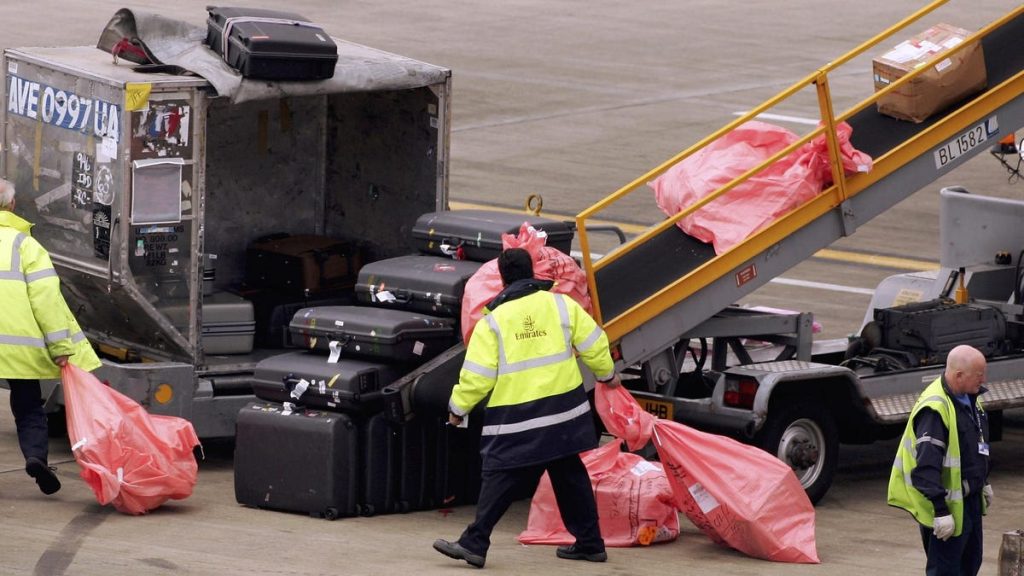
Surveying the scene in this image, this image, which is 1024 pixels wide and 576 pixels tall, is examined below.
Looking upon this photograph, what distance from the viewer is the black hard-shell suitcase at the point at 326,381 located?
933 centimetres

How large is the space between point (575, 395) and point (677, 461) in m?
0.69

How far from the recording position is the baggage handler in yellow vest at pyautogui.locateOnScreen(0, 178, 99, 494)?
935 centimetres

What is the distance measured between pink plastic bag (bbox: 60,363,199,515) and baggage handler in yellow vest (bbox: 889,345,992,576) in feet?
12.1

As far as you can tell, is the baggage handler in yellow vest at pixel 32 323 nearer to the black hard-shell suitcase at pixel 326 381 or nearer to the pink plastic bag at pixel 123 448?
the pink plastic bag at pixel 123 448

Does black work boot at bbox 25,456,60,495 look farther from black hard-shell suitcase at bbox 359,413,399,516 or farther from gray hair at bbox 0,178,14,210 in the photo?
black hard-shell suitcase at bbox 359,413,399,516

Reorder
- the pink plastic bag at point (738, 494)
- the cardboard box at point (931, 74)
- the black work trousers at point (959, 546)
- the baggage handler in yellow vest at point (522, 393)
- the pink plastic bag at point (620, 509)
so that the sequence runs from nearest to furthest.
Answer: the black work trousers at point (959, 546) < the baggage handler in yellow vest at point (522, 393) < the pink plastic bag at point (738, 494) < the pink plastic bag at point (620, 509) < the cardboard box at point (931, 74)

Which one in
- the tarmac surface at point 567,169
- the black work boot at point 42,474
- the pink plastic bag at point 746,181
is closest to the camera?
the tarmac surface at point 567,169

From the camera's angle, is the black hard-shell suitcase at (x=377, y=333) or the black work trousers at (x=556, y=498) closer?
the black work trousers at (x=556, y=498)

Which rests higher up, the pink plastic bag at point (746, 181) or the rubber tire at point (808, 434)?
the pink plastic bag at point (746, 181)

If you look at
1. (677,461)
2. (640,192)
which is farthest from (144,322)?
(640,192)

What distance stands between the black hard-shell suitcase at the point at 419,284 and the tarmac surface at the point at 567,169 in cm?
110

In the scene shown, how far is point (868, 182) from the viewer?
10.1 m

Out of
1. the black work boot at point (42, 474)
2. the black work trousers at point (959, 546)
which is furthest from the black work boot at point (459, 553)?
the black work boot at point (42, 474)

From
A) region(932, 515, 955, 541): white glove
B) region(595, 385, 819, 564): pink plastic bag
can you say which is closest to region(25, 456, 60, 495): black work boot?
region(595, 385, 819, 564): pink plastic bag
